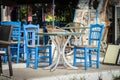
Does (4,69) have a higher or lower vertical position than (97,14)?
lower

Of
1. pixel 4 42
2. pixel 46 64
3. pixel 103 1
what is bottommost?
pixel 46 64

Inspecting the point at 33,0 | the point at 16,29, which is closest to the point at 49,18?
the point at 33,0

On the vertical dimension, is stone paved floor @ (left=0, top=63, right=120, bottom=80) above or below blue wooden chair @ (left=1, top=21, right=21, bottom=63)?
below

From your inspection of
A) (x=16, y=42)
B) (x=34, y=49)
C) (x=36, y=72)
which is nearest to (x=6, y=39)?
(x=36, y=72)

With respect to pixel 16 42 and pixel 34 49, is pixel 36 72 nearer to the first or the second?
pixel 34 49

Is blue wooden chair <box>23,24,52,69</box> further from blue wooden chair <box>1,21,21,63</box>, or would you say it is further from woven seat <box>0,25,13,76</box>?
woven seat <box>0,25,13,76</box>

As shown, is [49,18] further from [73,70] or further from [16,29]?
[73,70]

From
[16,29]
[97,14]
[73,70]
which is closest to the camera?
[73,70]

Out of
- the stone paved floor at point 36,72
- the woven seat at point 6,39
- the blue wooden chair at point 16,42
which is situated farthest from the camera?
the blue wooden chair at point 16,42

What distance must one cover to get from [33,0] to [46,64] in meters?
6.97

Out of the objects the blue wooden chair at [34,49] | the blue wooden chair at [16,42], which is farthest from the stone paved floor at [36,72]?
the blue wooden chair at [16,42]

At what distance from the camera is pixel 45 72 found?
28.9 feet

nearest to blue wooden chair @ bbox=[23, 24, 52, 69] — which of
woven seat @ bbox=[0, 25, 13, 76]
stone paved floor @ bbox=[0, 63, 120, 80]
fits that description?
stone paved floor @ bbox=[0, 63, 120, 80]

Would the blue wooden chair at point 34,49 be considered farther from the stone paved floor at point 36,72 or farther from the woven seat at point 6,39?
the woven seat at point 6,39
